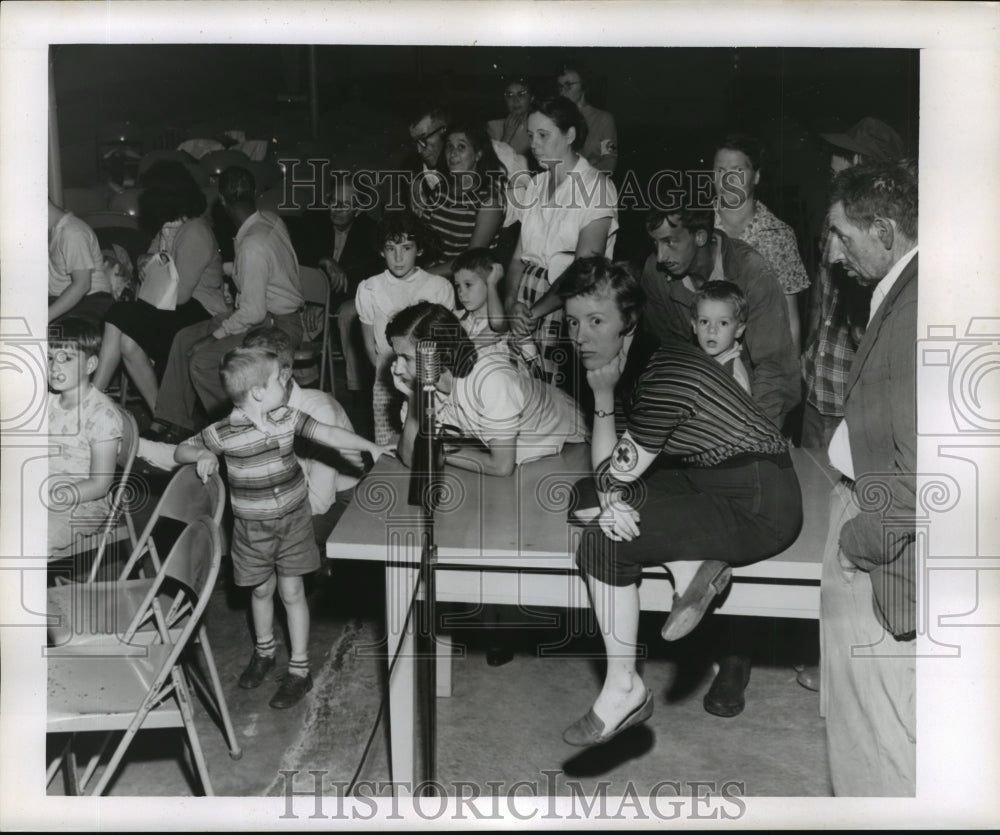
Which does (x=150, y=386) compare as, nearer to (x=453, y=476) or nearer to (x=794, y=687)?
(x=453, y=476)

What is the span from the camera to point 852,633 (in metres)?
3.28

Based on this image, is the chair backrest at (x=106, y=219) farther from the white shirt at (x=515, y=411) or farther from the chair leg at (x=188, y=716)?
the chair leg at (x=188, y=716)

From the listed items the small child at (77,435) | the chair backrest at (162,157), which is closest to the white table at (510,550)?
the small child at (77,435)

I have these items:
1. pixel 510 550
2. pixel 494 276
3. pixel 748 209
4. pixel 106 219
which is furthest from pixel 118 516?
pixel 748 209

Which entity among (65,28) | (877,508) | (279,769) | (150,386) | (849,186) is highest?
(65,28)

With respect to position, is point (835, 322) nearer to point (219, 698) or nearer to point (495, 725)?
point (495, 725)

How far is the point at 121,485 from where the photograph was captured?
3283 millimetres

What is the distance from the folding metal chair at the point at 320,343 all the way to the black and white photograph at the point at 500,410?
1 centimetres

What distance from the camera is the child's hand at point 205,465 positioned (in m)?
3.27

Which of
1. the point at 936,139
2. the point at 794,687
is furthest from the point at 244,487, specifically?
the point at 936,139

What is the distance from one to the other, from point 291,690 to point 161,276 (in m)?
1.02

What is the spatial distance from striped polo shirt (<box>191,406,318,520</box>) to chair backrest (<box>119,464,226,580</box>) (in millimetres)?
51

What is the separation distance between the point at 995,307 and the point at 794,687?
1019mm

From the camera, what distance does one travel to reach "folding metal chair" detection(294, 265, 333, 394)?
325 cm
